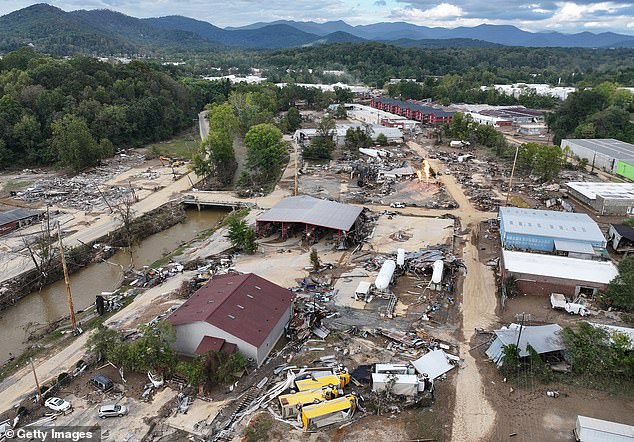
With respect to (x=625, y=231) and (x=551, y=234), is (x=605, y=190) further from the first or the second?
(x=551, y=234)

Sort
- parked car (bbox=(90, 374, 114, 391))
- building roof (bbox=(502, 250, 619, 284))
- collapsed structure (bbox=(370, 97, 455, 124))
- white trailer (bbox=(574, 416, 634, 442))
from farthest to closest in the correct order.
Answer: collapsed structure (bbox=(370, 97, 455, 124)), building roof (bbox=(502, 250, 619, 284)), parked car (bbox=(90, 374, 114, 391)), white trailer (bbox=(574, 416, 634, 442))

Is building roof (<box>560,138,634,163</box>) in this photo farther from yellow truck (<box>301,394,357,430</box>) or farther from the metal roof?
yellow truck (<box>301,394,357,430</box>)

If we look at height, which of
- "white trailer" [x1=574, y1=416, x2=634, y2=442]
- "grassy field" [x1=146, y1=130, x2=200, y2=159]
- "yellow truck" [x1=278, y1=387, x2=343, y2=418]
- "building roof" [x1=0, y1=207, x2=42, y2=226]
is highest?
"building roof" [x1=0, y1=207, x2=42, y2=226]

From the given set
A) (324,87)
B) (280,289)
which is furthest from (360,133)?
(324,87)

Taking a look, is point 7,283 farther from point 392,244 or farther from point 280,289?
point 392,244

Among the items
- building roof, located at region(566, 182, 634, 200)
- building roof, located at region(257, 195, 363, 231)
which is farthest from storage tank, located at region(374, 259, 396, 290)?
building roof, located at region(566, 182, 634, 200)

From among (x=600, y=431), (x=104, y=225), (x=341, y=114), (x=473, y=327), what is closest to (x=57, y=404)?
(x=473, y=327)
